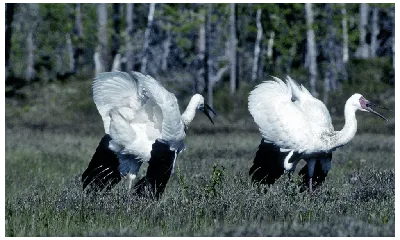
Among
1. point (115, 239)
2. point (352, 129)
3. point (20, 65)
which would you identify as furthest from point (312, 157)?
point (20, 65)

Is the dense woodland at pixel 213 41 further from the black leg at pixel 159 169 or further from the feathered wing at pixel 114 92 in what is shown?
the black leg at pixel 159 169

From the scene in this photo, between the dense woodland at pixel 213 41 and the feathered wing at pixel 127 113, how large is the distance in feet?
46.2

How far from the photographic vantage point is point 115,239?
283 inches

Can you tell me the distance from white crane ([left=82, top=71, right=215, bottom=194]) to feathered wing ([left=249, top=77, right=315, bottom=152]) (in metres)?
0.68

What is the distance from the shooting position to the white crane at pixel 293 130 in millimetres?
10500

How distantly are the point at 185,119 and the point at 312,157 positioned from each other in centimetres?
150

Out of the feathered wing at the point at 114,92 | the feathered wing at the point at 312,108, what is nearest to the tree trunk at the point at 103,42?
the feathered wing at the point at 312,108

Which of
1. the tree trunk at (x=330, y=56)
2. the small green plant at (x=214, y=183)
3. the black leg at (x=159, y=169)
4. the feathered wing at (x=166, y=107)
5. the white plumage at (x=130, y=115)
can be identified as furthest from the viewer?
the tree trunk at (x=330, y=56)

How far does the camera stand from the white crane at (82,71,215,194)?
32.9ft

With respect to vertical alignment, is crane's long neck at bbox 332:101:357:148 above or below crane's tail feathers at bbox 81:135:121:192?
above

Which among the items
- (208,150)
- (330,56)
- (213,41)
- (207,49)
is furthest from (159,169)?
(330,56)

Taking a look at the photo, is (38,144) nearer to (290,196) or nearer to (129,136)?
(129,136)

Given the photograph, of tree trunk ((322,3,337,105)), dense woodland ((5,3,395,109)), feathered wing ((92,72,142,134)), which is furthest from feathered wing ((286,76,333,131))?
tree trunk ((322,3,337,105))

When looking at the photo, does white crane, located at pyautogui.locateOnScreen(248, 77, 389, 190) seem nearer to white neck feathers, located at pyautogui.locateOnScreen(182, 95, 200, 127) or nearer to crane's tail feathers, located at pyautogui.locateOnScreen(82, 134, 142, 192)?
white neck feathers, located at pyautogui.locateOnScreen(182, 95, 200, 127)
